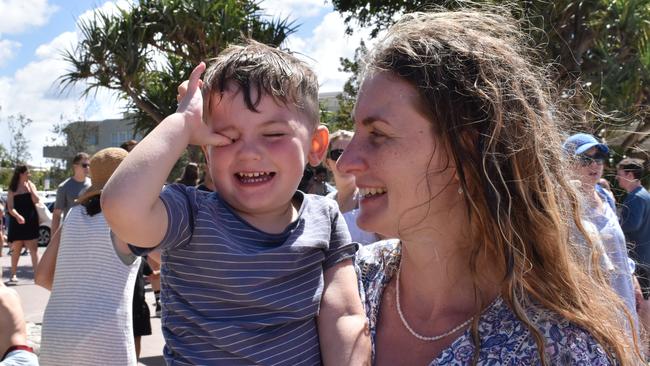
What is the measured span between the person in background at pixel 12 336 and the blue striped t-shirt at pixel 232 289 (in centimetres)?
144

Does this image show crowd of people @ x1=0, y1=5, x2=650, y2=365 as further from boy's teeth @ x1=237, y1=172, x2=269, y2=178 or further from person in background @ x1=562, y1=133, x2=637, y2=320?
person in background @ x1=562, y1=133, x2=637, y2=320

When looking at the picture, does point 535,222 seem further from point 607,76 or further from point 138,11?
point 138,11

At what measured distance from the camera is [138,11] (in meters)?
12.5

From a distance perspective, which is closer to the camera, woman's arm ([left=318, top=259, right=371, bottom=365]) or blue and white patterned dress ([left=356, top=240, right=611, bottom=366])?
blue and white patterned dress ([left=356, top=240, right=611, bottom=366])

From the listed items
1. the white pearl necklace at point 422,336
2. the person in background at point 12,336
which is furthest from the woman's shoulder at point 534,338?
the person in background at point 12,336

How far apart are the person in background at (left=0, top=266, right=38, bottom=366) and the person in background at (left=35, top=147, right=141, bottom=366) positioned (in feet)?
1.85

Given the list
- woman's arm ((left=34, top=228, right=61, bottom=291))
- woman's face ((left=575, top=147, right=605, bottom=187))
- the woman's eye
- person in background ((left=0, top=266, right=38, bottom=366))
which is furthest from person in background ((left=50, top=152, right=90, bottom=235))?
the woman's eye

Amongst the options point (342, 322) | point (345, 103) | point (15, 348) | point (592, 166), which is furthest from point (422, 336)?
point (345, 103)

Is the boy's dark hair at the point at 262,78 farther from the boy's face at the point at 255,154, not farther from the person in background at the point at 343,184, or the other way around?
the person in background at the point at 343,184

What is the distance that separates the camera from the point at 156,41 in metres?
12.8

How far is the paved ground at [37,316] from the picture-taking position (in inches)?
251

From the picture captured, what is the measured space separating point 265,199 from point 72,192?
7.39 meters

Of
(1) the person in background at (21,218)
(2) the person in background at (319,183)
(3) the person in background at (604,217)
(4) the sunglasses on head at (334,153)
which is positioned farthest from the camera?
(1) the person in background at (21,218)

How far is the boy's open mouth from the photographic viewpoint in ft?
6.43
